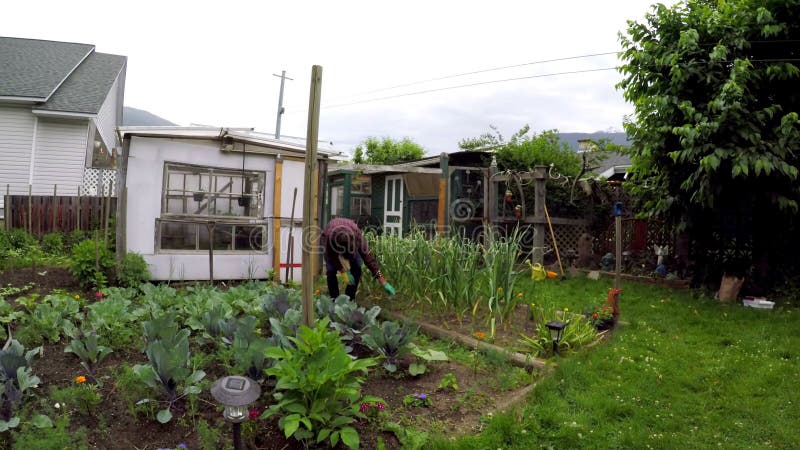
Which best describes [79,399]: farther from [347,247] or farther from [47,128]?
[47,128]

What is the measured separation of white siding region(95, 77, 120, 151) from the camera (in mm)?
14910

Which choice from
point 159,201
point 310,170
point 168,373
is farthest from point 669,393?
point 159,201

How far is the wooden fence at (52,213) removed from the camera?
9852 mm

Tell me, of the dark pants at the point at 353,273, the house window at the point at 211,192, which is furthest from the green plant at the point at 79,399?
the house window at the point at 211,192

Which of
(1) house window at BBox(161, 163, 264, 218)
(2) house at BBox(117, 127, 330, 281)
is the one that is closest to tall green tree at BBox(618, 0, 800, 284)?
(2) house at BBox(117, 127, 330, 281)

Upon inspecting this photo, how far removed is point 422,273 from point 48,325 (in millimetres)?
3062

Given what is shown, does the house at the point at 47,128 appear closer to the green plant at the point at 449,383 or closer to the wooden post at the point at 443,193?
the wooden post at the point at 443,193

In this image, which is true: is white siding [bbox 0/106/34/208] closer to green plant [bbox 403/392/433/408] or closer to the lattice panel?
the lattice panel

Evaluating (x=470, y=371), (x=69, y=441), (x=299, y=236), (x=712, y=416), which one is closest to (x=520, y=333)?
(x=470, y=371)

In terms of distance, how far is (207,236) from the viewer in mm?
7133

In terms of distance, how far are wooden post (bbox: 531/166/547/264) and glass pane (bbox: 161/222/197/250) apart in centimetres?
502

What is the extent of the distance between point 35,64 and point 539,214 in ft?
45.3

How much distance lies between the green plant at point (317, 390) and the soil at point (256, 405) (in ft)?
0.45

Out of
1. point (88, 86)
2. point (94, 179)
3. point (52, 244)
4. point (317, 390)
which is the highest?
point (88, 86)
